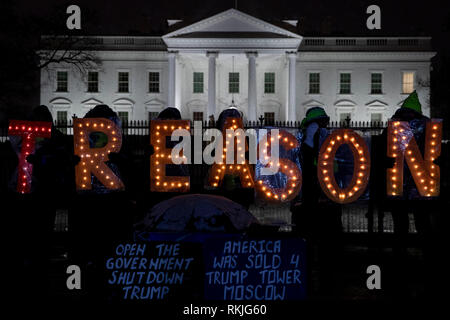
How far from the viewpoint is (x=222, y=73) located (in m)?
48.1

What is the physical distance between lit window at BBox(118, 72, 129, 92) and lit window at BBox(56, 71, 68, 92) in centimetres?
463

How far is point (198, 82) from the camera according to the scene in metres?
48.2

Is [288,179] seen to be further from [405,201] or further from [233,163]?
[405,201]

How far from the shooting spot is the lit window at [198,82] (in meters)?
47.9

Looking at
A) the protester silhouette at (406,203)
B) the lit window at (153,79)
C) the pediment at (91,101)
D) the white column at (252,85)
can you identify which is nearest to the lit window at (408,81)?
the white column at (252,85)

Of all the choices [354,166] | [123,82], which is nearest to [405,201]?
[354,166]

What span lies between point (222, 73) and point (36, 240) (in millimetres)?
41251

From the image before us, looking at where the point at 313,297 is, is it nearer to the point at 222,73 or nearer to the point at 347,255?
the point at 347,255

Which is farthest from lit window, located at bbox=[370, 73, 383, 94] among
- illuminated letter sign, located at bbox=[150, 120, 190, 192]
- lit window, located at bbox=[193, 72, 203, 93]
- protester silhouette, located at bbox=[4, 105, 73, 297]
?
protester silhouette, located at bbox=[4, 105, 73, 297]

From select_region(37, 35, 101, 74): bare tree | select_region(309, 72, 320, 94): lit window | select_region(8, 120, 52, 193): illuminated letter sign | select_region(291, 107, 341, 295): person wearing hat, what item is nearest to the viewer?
select_region(291, 107, 341, 295): person wearing hat

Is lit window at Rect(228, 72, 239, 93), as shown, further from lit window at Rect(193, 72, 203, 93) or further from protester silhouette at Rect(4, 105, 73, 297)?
protester silhouette at Rect(4, 105, 73, 297)

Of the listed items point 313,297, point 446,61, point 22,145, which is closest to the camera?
point 313,297

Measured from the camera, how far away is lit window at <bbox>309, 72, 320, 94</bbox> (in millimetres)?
47875
